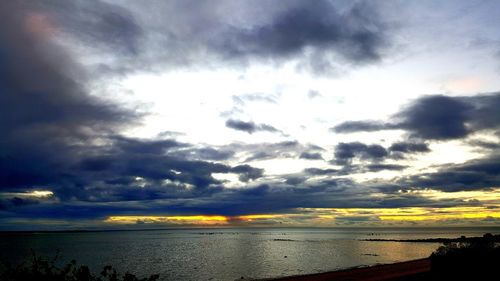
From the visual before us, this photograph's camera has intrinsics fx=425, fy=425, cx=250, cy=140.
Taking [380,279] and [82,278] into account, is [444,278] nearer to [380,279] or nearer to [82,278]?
[380,279]

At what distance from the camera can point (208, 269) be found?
60.4m

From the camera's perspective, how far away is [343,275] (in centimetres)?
2184

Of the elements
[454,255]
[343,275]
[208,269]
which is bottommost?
[208,269]

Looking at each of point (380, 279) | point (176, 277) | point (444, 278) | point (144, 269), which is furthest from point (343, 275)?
point (144, 269)

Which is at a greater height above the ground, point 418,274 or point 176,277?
point 418,274

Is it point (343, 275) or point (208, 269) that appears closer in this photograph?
point (343, 275)

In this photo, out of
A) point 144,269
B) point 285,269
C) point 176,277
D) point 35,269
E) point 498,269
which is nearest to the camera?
point 35,269

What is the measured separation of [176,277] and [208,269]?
30.3ft

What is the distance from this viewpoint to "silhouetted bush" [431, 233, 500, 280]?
15.6m

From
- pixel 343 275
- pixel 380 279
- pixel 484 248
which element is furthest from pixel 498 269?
pixel 343 275

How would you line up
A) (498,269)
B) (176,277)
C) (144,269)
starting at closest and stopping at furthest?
1. (498,269)
2. (176,277)
3. (144,269)

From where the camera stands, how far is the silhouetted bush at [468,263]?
51.3 feet

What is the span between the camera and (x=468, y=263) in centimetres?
1609

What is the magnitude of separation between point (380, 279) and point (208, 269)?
1783 inches
